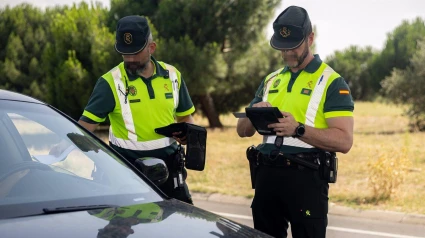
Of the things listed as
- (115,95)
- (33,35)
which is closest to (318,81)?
(115,95)

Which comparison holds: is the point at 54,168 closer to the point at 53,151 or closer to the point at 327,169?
the point at 53,151

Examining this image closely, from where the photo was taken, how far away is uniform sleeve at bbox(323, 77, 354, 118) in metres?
4.14

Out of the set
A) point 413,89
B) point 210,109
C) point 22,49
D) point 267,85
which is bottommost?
point 210,109

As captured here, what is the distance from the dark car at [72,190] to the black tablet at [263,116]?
0.66 meters

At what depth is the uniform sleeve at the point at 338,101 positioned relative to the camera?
4145 mm

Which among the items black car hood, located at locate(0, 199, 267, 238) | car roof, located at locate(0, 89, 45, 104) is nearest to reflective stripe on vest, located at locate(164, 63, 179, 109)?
car roof, located at locate(0, 89, 45, 104)

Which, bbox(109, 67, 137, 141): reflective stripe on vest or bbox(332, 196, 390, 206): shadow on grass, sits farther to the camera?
bbox(332, 196, 390, 206): shadow on grass

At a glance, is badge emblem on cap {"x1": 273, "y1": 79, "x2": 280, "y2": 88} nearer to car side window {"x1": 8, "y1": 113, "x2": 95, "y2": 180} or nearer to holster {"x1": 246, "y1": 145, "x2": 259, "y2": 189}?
holster {"x1": 246, "y1": 145, "x2": 259, "y2": 189}

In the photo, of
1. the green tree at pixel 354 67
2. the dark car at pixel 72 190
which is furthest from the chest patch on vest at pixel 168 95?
the green tree at pixel 354 67

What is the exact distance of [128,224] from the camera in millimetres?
2783

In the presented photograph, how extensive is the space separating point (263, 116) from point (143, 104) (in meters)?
1.14

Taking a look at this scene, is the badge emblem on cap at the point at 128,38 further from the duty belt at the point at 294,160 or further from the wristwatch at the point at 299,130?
the wristwatch at the point at 299,130

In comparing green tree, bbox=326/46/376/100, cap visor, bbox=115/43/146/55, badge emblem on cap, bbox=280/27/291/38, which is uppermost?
badge emblem on cap, bbox=280/27/291/38

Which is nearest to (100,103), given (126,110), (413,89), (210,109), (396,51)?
(126,110)
